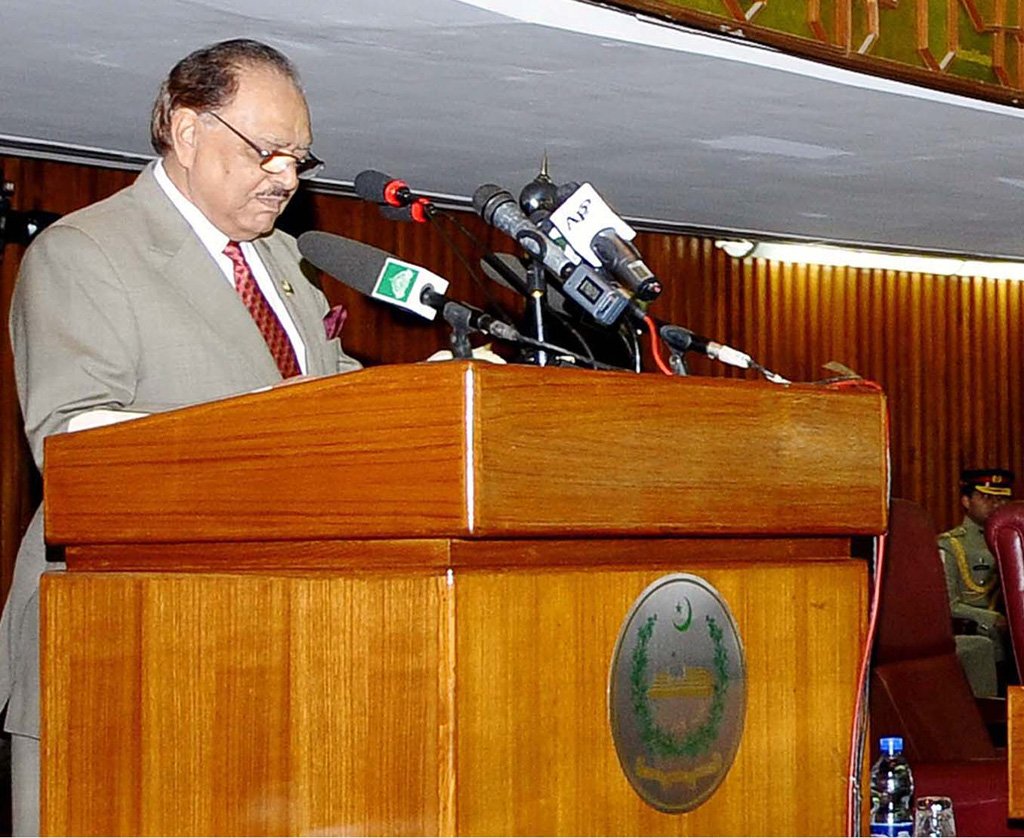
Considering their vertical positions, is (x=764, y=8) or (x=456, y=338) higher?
(x=764, y=8)

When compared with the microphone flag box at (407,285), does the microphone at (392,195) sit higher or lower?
higher

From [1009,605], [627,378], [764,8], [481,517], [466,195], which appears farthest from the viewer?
[466,195]

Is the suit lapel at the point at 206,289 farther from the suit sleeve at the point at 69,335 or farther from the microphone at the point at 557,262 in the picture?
the microphone at the point at 557,262

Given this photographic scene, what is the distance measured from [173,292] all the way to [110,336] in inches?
4.4

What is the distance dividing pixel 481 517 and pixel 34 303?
813 mm

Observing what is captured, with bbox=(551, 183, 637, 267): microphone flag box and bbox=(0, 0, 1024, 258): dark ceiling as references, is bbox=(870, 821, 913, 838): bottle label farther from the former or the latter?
bbox=(0, 0, 1024, 258): dark ceiling

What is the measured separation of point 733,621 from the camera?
5.05 feet

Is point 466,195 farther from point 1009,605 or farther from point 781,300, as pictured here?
point 1009,605

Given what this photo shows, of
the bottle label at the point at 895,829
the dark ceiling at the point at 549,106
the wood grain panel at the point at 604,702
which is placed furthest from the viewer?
the dark ceiling at the point at 549,106

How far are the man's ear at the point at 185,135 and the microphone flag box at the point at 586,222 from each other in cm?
59

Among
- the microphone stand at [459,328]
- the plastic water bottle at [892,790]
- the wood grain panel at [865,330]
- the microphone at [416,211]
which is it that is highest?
the wood grain panel at [865,330]

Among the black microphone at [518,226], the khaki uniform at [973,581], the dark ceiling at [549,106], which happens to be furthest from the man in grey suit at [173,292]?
the khaki uniform at [973,581]

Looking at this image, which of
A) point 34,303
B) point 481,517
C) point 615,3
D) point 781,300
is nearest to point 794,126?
point 615,3

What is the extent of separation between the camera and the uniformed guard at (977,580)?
7.64 meters
